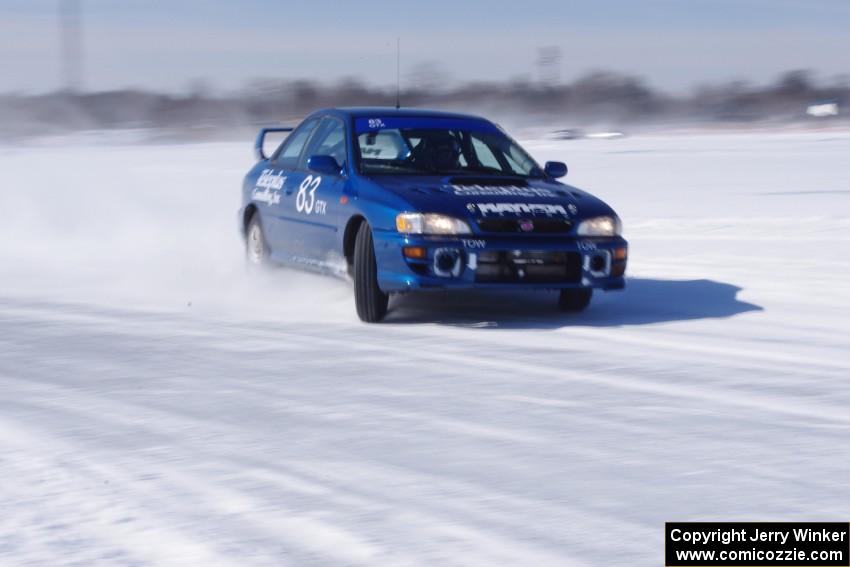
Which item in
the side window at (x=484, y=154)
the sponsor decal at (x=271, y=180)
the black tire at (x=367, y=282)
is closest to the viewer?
the black tire at (x=367, y=282)

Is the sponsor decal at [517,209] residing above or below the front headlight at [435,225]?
above

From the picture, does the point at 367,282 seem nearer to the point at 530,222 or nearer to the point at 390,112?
the point at 530,222

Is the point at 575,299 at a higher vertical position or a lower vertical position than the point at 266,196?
lower

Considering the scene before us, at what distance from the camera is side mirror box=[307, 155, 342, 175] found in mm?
8797

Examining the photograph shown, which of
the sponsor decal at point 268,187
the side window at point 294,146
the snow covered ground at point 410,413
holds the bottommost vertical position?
the snow covered ground at point 410,413

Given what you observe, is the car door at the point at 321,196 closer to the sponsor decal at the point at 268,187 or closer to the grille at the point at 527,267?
the sponsor decal at the point at 268,187

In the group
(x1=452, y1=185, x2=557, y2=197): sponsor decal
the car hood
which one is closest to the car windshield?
the car hood

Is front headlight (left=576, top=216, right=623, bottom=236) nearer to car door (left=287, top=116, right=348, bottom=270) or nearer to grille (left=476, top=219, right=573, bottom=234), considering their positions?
grille (left=476, top=219, right=573, bottom=234)

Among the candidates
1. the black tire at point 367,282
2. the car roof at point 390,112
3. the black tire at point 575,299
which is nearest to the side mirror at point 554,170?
the car roof at point 390,112

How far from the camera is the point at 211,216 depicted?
57.4 ft

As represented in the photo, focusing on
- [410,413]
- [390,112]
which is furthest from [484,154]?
[410,413]

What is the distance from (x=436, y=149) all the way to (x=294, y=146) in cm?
148

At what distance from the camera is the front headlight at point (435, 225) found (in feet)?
26.1

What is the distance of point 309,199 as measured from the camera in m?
9.27
